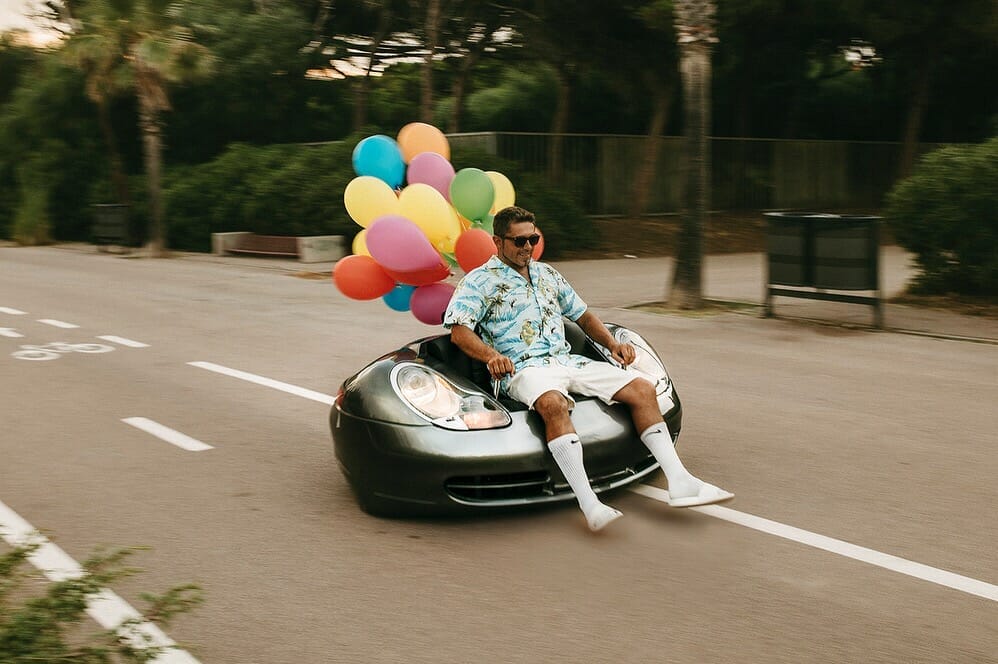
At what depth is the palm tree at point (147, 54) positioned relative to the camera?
24516 mm

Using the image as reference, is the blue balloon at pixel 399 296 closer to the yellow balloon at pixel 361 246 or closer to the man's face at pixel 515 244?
the yellow balloon at pixel 361 246

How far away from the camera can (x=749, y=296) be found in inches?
574

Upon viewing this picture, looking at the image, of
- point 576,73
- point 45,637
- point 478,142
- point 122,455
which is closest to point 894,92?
point 576,73

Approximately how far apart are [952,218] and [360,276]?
8320 mm

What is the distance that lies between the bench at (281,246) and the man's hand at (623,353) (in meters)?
16.5

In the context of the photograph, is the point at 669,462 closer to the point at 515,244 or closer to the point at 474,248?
the point at 515,244

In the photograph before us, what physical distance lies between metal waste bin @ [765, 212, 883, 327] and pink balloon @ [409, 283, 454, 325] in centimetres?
575

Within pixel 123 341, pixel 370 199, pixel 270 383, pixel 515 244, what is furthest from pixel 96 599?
pixel 123 341

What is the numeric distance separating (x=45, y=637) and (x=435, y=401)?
2.29 meters

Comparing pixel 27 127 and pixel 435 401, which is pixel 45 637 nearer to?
pixel 435 401

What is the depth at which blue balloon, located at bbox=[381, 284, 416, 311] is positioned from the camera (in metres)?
6.85

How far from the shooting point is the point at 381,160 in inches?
280

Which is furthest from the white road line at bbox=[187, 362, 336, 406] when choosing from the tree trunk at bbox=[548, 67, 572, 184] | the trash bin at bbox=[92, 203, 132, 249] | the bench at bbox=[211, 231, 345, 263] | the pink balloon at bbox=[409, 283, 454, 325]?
the tree trunk at bbox=[548, 67, 572, 184]

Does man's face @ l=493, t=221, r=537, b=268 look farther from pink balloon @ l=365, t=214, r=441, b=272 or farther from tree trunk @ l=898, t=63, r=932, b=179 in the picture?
tree trunk @ l=898, t=63, r=932, b=179
